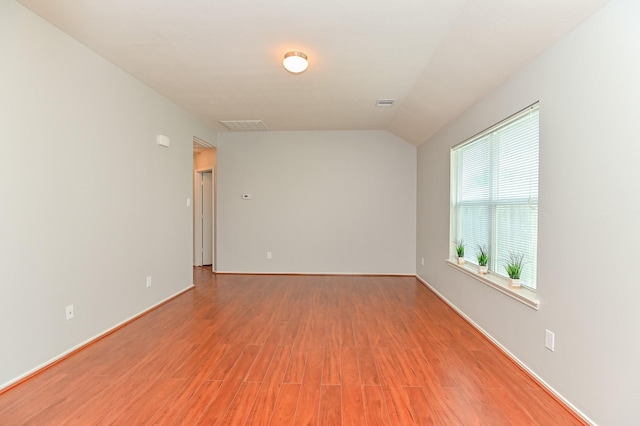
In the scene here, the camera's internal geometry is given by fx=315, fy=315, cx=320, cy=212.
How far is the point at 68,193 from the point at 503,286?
12.4ft

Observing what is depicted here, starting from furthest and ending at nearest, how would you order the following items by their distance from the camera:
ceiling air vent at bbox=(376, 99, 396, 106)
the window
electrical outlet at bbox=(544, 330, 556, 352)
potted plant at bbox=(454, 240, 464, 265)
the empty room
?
ceiling air vent at bbox=(376, 99, 396, 106), potted plant at bbox=(454, 240, 464, 265), the window, electrical outlet at bbox=(544, 330, 556, 352), the empty room

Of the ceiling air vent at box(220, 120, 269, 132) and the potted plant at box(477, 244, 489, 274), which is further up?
the ceiling air vent at box(220, 120, 269, 132)

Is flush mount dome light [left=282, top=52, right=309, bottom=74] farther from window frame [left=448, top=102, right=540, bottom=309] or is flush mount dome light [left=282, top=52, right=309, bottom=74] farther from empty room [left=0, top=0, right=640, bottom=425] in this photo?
window frame [left=448, top=102, right=540, bottom=309]

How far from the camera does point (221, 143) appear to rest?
6.06 metres

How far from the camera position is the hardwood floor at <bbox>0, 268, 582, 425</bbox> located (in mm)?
1889

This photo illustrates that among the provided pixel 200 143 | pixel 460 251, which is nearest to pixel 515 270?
pixel 460 251

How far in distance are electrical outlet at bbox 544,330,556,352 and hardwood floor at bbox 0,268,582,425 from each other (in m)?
0.30

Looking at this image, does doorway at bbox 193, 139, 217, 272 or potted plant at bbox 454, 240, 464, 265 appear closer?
potted plant at bbox 454, 240, 464, 265

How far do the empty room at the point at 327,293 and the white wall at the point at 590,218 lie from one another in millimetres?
13

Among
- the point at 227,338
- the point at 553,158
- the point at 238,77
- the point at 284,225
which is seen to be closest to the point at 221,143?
the point at 284,225

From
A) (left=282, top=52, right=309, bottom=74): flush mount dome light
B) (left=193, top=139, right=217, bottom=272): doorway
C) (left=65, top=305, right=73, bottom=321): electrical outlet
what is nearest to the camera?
(left=65, top=305, right=73, bottom=321): electrical outlet

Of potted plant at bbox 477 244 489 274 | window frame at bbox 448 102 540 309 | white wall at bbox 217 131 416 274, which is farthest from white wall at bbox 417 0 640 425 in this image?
white wall at bbox 217 131 416 274

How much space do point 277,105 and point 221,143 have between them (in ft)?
6.83

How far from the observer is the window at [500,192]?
251 cm
